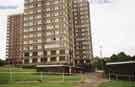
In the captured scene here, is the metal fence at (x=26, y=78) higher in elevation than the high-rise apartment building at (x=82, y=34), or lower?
lower

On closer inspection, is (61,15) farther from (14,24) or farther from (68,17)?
(14,24)

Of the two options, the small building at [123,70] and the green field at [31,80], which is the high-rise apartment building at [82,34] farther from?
the green field at [31,80]

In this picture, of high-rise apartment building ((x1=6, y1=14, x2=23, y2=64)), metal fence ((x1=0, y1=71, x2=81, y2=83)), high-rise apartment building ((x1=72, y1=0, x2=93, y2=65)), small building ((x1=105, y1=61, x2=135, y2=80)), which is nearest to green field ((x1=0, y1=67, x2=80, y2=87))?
metal fence ((x1=0, y1=71, x2=81, y2=83))

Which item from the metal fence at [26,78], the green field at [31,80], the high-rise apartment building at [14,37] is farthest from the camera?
the high-rise apartment building at [14,37]

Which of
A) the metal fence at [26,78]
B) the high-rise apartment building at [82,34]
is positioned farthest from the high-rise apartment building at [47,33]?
the metal fence at [26,78]

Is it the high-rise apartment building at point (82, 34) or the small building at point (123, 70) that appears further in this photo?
the high-rise apartment building at point (82, 34)

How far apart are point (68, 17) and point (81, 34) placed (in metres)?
17.4

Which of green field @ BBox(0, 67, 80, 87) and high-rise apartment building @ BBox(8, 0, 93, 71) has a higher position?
high-rise apartment building @ BBox(8, 0, 93, 71)

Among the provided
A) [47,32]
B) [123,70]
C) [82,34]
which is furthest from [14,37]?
[123,70]

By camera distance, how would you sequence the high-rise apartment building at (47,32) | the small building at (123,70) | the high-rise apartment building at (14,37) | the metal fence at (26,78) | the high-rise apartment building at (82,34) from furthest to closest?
the high-rise apartment building at (14,37), the high-rise apartment building at (82,34), the high-rise apartment building at (47,32), the small building at (123,70), the metal fence at (26,78)

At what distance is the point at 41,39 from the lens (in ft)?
246

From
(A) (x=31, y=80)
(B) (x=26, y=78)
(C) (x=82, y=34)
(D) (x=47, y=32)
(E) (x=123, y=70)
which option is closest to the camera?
(A) (x=31, y=80)

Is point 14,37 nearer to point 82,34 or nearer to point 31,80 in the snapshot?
point 82,34

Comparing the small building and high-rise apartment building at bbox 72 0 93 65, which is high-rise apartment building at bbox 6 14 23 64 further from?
the small building
